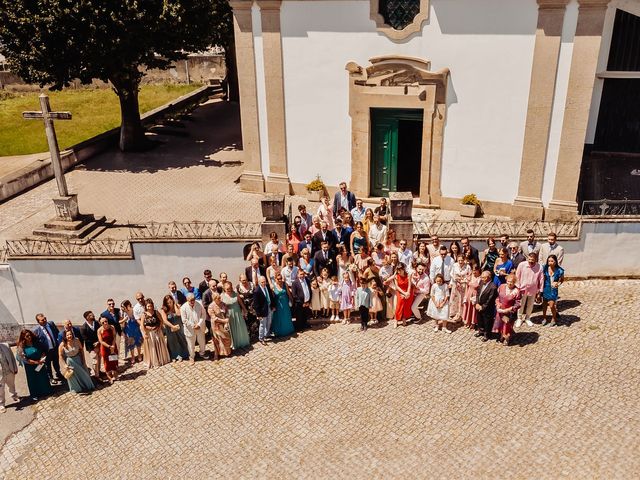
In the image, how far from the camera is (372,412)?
32.9 ft

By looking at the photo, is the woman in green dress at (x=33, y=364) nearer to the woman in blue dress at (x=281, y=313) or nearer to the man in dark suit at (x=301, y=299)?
the woman in blue dress at (x=281, y=313)

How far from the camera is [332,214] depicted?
591 inches

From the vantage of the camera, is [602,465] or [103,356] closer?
[602,465]

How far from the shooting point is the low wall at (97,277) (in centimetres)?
1421

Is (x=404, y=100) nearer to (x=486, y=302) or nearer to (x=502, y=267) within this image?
(x=502, y=267)

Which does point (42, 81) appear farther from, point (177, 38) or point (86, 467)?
point (86, 467)

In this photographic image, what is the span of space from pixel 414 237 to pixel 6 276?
9432 millimetres

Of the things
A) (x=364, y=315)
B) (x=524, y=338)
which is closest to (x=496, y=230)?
(x=524, y=338)

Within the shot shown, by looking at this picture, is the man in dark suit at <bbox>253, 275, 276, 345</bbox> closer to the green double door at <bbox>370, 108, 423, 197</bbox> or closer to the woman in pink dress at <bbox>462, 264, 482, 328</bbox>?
the woman in pink dress at <bbox>462, 264, 482, 328</bbox>

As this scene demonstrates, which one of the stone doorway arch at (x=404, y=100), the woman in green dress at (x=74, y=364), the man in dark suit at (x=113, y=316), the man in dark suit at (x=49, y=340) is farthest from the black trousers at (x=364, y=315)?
the stone doorway arch at (x=404, y=100)

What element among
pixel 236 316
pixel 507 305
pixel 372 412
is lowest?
pixel 372 412

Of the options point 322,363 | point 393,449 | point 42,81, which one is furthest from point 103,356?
point 42,81

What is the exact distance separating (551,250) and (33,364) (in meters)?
10.1

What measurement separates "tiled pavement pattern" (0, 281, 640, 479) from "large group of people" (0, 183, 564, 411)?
0.37m
